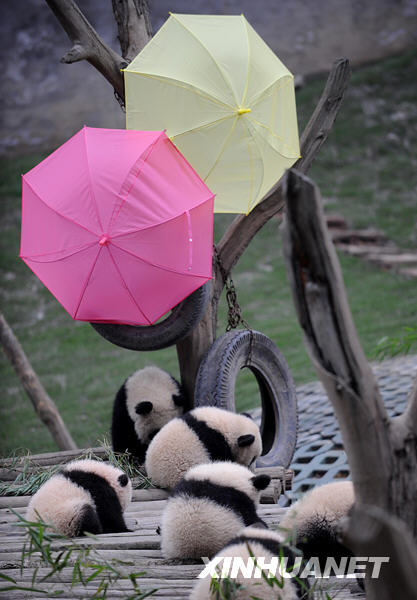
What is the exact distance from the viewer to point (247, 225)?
393 centimetres

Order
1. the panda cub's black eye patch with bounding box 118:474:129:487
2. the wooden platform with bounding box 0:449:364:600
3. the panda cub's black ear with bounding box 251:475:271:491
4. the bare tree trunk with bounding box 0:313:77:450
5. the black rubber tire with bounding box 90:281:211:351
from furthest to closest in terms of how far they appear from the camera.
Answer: the bare tree trunk with bounding box 0:313:77:450, the black rubber tire with bounding box 90:281:211:351, the panda cub's black eye patch with bounding box 118:474:129:487, the panda cub's black ear with bounding box 251:475:271:491, the wooden platform with bounding box 0:449:364:600

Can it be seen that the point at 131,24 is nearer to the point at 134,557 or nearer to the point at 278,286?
the point at 134,557

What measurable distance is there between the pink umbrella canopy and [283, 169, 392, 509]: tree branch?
1.60m

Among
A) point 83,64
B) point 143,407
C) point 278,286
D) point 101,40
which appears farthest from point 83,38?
point 83,64

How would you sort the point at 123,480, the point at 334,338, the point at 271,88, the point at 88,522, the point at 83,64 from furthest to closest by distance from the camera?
the point at 83,64
the point at 271,88
the point at 123,480
the point at 88,522
the point at 334,338

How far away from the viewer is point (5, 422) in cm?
772

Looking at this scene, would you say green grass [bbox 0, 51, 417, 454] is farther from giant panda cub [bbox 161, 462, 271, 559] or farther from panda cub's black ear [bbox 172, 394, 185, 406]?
giant panda cub [bbox 161, 462, 271, 559]

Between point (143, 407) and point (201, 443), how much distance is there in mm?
627

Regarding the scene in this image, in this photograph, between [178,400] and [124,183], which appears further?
[178,400]

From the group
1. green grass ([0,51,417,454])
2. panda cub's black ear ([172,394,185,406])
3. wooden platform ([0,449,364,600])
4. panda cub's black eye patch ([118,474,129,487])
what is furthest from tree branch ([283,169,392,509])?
green grass ([0,51,417,454])

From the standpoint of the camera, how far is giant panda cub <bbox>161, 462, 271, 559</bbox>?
7.27 ft

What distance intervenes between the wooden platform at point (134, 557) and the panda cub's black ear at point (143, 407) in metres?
0.44

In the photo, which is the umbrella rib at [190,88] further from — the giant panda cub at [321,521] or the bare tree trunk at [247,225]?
the giant panda cub at [321,521]

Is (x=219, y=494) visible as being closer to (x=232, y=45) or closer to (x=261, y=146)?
(x=261, y=146)
